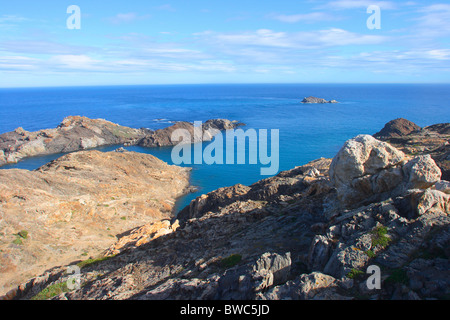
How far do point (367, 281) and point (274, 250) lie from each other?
6617 mm

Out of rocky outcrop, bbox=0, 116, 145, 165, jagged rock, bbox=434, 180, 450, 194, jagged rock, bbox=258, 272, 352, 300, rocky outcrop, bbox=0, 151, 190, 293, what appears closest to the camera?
jagged rock, bbox=258, 272, 352, 300

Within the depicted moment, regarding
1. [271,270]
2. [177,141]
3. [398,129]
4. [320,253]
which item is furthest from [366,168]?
[177,141]

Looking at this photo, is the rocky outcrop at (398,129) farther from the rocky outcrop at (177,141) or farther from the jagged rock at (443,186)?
the jagged rock at (443,186)

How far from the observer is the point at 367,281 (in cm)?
1155

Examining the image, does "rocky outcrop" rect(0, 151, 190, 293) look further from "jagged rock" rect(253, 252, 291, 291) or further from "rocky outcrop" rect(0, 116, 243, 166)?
"rocky outcrop" rect(0, 116, 243, 166)

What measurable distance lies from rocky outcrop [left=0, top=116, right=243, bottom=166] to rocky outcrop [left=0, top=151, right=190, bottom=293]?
44.6 m

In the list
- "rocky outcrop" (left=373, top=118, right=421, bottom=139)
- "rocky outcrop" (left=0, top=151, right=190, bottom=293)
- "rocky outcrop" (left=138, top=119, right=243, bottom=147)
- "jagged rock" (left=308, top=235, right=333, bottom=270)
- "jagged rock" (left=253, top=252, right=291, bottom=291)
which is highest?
"rocky outcrop" (left=373, top=118, right=421, bottom=139)

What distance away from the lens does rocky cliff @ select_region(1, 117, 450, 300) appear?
1201 centimetres

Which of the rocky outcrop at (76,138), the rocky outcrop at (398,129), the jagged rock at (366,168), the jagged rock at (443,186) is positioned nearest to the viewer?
the jagged rock at (443,186)

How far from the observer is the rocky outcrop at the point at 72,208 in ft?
103

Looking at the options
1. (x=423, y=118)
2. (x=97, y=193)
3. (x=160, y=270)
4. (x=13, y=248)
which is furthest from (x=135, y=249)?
(x=423, y=118)

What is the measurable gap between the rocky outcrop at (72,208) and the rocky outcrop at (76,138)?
44641 mm

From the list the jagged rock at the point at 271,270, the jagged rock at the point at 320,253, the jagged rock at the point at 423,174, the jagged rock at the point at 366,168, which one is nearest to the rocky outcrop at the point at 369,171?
the jagged rock at the point at 366,168

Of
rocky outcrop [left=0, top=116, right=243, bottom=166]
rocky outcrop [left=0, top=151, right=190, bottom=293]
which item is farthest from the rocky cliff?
rocky outcrop [left=0, top=116, right=243, bottom=166]
